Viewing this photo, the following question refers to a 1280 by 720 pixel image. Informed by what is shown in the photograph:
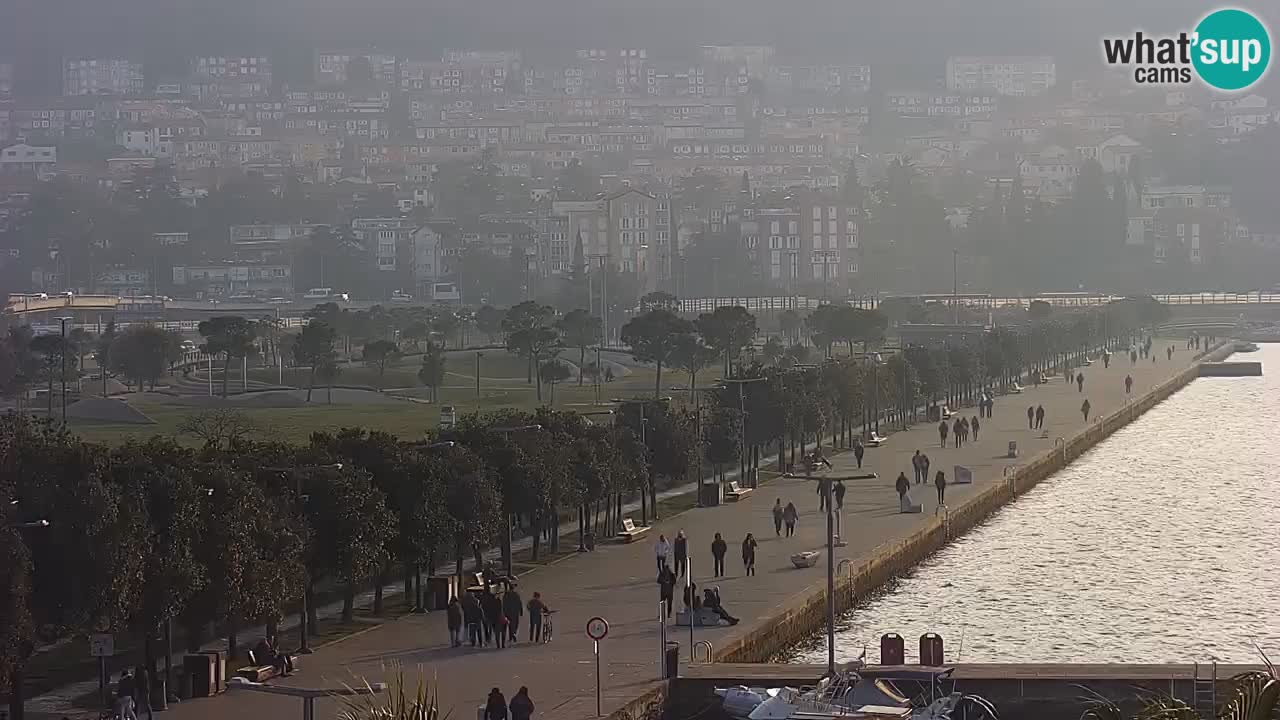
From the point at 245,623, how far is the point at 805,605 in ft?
15.5

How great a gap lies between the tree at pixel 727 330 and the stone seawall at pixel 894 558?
8.61 m

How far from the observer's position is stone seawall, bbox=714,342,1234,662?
55.7ft

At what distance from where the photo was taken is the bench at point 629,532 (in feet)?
76.9

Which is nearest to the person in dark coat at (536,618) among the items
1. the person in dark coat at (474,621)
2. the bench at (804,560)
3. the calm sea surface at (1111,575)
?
the person in dark coat at (474,621)

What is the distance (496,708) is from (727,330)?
3414 cm

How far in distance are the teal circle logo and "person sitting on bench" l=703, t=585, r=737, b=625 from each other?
153 m

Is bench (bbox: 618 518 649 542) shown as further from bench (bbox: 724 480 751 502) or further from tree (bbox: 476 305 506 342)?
tree (bbox: 476 305 506 342)

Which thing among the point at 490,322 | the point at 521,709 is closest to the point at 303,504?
the point at 521,709

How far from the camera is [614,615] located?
18031 mm

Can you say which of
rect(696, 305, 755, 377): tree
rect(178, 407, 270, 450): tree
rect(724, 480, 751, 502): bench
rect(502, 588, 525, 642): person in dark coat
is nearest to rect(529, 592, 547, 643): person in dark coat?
rect(502, 588, 525, 642): person in dark coat

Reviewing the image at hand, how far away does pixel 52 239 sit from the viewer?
13288cm

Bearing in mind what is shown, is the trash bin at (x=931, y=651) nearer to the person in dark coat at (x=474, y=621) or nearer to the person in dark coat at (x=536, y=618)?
the person in dark coat at (x=536, y=618)

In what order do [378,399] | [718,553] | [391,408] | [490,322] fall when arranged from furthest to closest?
Result: [490,322], [378,399], [391,408], [718,553]

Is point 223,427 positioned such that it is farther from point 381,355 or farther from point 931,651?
point 931,651
